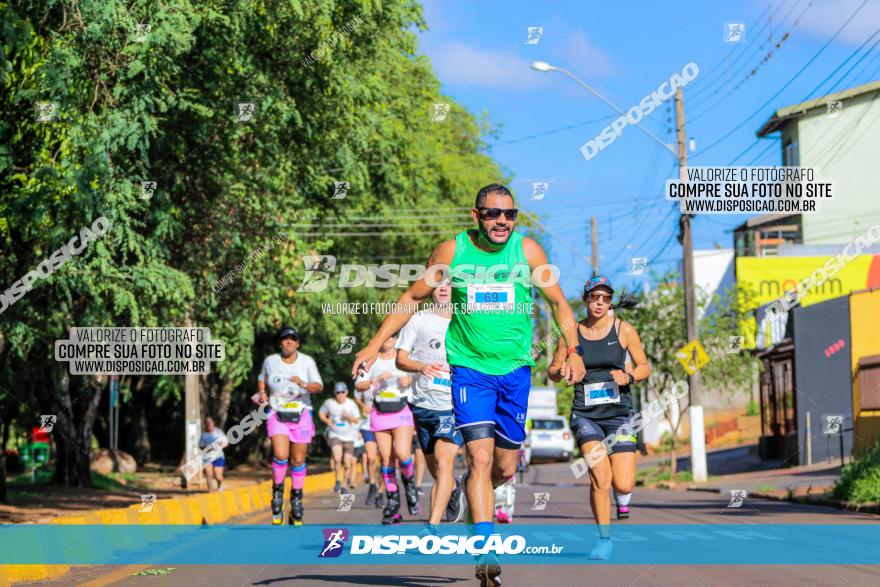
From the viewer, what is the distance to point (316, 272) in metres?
33.8

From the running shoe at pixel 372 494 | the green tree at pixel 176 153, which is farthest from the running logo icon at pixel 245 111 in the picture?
the running shoe at pixel 372 494

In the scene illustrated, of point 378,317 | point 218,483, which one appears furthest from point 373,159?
point 378,317

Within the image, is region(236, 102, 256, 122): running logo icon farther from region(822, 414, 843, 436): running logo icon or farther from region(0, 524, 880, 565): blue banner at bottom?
region(822, 414, 843, 436): running logo icon

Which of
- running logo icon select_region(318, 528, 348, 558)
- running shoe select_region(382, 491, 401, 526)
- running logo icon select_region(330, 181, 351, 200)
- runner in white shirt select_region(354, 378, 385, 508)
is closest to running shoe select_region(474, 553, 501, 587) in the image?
running logo icon select_region(318, 528, 348, 558)

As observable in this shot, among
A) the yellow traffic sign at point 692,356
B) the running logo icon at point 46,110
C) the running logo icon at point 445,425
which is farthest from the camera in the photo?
the yellow traffic sign at point 692,356

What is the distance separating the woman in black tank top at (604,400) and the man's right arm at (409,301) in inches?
101

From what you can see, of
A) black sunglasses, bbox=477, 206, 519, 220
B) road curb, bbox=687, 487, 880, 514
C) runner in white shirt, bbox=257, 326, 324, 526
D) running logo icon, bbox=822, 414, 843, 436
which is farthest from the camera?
running logo icon, bbox=822, 414, 843, 436

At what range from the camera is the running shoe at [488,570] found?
7.57m

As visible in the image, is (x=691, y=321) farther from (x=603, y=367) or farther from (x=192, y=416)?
(x=603, y=367)

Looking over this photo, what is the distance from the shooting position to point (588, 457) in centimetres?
1031

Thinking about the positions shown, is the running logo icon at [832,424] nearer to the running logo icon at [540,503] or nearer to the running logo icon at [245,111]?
the running logo icon at [540,503]

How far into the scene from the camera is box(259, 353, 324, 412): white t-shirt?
14.2 meters

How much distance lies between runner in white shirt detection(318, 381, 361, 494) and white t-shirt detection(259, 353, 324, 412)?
8.24 metres

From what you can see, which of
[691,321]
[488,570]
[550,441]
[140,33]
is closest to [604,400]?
[488,570]
